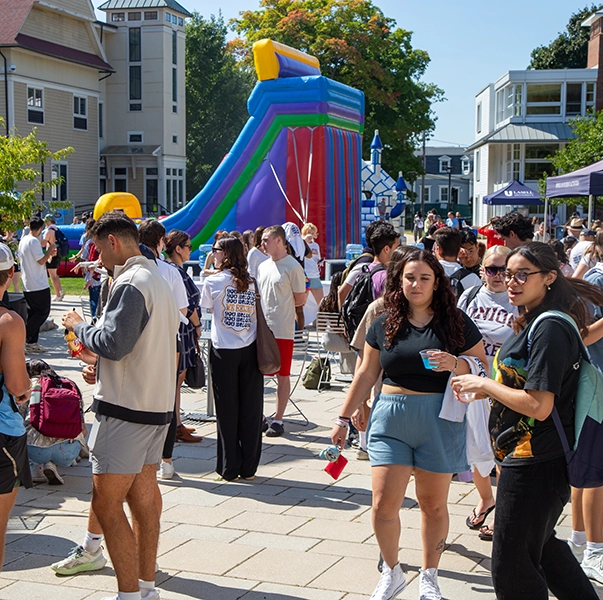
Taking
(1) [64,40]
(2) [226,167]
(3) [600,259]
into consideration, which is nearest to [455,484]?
(3) [600,259]

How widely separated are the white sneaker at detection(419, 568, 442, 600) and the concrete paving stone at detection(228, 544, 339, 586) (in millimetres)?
669

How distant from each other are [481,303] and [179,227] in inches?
513

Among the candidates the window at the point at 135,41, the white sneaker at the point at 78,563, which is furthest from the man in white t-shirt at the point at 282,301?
the window at the point at 135,41

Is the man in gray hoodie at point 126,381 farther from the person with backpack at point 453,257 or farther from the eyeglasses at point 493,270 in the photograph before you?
the person with backpack at point 453,257

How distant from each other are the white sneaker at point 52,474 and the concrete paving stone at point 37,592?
6.02 ft

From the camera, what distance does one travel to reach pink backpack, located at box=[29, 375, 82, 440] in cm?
652

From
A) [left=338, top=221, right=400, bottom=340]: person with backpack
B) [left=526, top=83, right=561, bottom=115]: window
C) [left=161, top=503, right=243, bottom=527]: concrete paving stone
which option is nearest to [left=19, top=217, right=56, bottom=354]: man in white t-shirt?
[left=338, top=221, right=400, bottom=340]: person with backpack

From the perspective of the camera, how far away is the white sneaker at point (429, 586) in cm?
429

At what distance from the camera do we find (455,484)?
6.62 metres

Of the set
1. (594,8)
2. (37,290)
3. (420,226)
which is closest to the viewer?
(37,290)

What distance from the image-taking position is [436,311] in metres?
4.33

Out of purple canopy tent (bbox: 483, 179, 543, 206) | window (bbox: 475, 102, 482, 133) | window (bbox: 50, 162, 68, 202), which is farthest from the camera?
window (bbox: 475, 102, 482, 133)

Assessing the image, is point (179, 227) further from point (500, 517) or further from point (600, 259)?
point (500, 517)

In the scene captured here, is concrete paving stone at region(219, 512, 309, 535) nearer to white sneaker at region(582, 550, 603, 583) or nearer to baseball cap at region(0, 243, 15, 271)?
white sneaker at region(582, 550, 603, 583)
